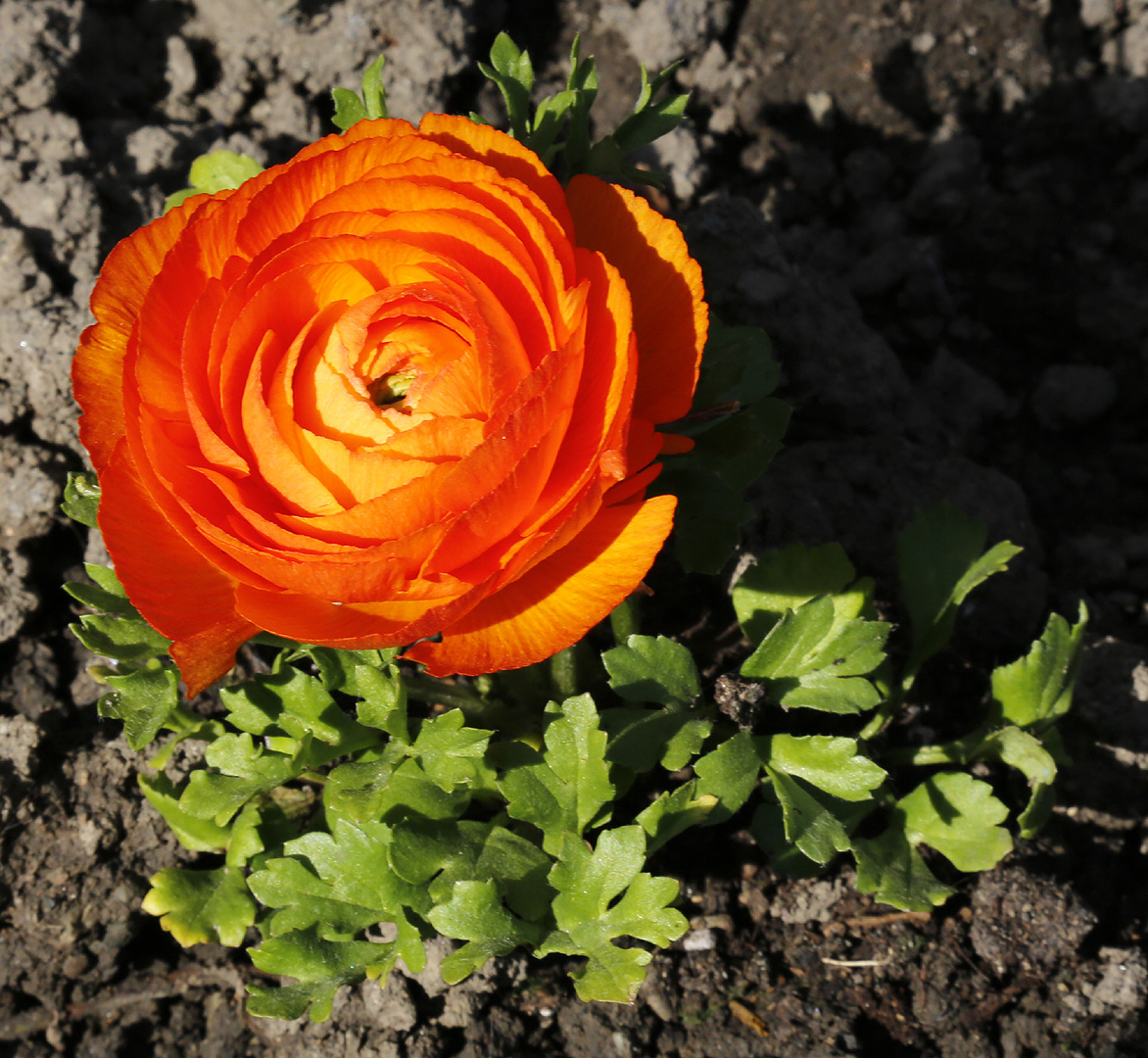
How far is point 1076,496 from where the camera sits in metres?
3.26

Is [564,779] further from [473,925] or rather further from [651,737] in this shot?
[473,925]

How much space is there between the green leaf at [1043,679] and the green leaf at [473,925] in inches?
49.8

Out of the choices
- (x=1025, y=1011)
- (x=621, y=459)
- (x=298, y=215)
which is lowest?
(x=1025, y=1011)

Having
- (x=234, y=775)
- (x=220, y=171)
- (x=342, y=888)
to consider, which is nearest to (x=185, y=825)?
(x=234, y=775)

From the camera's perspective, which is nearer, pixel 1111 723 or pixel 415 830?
pixel 415 830

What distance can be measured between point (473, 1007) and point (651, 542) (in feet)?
4.66

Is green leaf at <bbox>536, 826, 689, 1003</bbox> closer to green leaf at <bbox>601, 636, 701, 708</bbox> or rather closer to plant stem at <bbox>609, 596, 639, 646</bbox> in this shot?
green leaf at <bbox>601, 636, 701, 708</bbox>

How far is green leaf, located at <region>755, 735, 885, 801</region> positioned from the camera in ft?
6.76

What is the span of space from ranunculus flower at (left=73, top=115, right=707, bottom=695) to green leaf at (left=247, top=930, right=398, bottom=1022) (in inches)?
28.2

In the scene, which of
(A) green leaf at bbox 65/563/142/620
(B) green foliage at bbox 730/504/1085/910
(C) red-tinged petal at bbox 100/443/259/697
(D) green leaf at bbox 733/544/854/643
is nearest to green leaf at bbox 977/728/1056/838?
(B) green foliage at bbox 730/504/1085/910

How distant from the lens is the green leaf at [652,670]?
209 cm

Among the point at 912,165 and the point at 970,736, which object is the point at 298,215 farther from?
the point at 912,165

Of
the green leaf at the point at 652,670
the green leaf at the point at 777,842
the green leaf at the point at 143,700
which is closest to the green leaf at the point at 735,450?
the green leaf at the point at 652,670

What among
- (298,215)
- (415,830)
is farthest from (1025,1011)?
(298,215)
